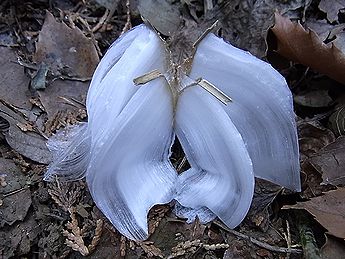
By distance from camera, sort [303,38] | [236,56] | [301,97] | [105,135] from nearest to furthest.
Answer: [105,135]
[236,56]
[303,38]
[301,97]

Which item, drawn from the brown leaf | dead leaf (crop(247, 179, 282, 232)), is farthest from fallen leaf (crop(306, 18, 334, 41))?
dead leaf (crop(247, 179, 282, 232))

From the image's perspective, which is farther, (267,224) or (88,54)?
(88,54)

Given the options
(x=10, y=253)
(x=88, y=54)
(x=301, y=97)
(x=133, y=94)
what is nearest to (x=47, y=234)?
(x=10, y=253)

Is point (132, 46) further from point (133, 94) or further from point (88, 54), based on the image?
point (88, 54)

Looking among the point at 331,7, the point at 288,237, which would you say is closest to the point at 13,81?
the point at 288,237

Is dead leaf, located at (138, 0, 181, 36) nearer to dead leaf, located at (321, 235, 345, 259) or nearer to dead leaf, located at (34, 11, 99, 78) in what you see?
dead leaf, located at (34, 11, 99, 78)
